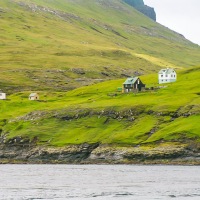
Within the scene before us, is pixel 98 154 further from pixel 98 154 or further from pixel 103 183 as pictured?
pixel 103 183

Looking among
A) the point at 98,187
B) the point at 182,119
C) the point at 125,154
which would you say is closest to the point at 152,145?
the point at 125,154

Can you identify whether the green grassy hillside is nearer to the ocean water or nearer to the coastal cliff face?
the coastal cliff face

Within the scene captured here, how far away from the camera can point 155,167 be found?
147 metres

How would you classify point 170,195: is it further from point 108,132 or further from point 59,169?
point 108,132

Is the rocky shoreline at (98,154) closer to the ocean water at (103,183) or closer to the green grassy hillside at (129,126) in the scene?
the green grassy hillside at (129,126)

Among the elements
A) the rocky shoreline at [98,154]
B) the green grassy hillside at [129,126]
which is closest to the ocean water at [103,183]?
the rocky shoreline at [98,154]

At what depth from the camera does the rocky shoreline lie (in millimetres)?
156500

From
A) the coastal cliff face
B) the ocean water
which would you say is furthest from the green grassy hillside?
the ocean water

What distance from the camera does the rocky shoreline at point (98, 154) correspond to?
156500 mm

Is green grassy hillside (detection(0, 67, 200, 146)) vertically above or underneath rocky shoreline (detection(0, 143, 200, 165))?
above

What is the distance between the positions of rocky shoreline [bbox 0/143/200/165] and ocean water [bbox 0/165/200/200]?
304 inches

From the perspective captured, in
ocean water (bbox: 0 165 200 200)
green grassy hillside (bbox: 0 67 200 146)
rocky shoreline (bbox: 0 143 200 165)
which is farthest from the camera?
green grassy hillside (bbox: 0 67 200 146)

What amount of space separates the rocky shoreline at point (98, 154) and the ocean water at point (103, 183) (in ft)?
25.4

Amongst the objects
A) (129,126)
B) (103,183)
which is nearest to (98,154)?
(129,126)
